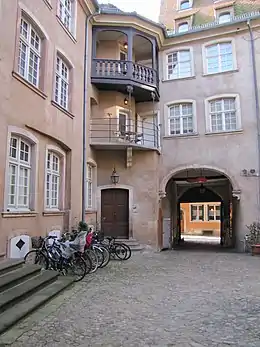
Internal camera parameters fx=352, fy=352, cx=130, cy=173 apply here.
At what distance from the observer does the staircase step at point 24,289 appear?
557cm

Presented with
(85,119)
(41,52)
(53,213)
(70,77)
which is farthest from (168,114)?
(53,213)

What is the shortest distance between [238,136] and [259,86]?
97.2 inches

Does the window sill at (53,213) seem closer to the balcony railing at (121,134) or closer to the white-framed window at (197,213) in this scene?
the balcony railing at (121,134)

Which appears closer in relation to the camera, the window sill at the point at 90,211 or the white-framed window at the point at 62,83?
the white-framed window at the point at 62,83

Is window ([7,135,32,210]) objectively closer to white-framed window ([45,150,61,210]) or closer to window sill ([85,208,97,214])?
white-framed window ([45,150,61,210])

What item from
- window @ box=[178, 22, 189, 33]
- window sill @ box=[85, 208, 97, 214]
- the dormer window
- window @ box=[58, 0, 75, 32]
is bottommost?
window sill @ box=[85, 208, 97, 214]

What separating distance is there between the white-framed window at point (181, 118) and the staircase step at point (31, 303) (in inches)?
426

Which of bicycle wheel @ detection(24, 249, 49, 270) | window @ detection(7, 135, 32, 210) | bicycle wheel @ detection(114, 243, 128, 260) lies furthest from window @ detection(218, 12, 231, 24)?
bicycle wheel @ detection(24, 249, 49, 270)

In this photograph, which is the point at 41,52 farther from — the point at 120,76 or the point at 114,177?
the point at 114,177

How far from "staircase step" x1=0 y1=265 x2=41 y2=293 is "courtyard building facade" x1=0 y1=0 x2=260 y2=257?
8.94ft

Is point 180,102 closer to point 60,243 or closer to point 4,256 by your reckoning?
point 60,243

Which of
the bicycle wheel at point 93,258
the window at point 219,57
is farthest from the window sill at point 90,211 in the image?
the window at point 219,57

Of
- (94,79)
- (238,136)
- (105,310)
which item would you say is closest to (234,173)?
(238,136)

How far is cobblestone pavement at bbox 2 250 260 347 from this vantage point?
4.54 meters
